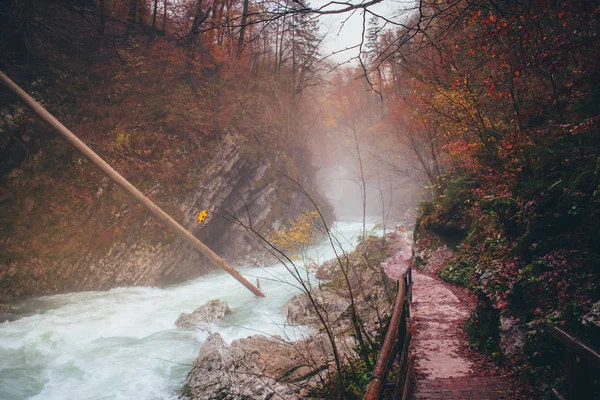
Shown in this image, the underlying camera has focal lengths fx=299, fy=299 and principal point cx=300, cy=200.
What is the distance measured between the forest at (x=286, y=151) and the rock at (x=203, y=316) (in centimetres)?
365

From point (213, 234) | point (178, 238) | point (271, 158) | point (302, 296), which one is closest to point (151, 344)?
point (302, 296)

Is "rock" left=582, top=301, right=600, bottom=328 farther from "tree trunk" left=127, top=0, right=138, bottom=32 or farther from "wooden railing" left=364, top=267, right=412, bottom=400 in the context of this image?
"tree trunk" left=127, top=0, right=138, bottom=32

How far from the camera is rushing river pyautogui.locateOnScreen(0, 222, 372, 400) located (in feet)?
23.2

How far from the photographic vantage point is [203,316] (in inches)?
424

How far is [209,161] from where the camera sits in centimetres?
1728

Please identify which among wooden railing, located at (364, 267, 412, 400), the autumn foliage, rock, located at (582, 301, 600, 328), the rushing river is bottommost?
the rushing river

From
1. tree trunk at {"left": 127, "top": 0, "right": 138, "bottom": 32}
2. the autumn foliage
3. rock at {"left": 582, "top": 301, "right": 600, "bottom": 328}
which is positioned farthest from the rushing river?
tree trunk at {"left": 127, "top": 0, "right": 138, "bottom": 32}

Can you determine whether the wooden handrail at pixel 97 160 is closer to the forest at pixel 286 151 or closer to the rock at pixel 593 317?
the forest at pixel 286 151

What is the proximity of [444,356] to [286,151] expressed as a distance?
72.9 feet

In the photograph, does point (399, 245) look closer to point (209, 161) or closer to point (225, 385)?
point (209, 161)

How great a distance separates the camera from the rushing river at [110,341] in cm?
709

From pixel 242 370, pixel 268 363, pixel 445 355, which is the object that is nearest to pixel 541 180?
pixel 445 355

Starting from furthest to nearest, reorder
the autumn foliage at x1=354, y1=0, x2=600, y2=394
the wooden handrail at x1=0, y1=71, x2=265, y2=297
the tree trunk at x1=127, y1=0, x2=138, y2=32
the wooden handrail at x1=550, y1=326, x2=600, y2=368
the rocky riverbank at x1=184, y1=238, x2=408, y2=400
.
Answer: the tree trunk at x1=127, y1=0, x2=138, y2=32 → the wooden handrail at x1=0, y1=71, x2=265, y2=297 → the rocky riverbank at x1=184, y1=238, x2=408, y2=400 → the autumn foliage at x1=354, y1=0, x2=600, y2=394 → the wooden handrail at x1=550, y1=326, x2=600, y2=368

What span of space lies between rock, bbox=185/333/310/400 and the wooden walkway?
2535 millimetres
